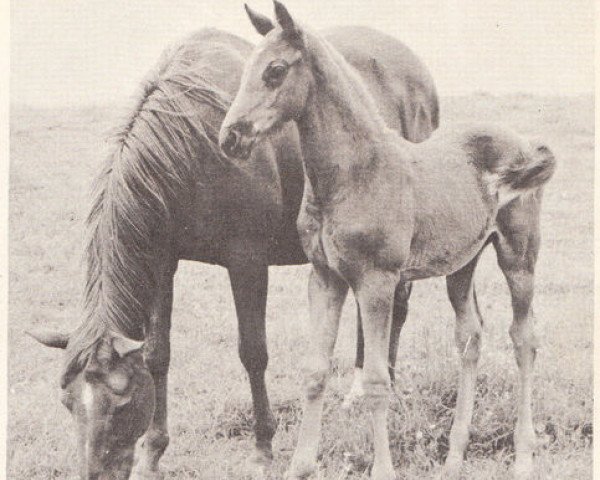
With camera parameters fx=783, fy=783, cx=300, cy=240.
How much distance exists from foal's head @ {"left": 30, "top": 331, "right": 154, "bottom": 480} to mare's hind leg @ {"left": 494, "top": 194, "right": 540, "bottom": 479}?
6.89 ft

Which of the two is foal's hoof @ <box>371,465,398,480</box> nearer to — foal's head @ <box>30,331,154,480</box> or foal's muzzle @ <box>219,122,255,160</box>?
foal's head @ <box>30,331,154,480</box>

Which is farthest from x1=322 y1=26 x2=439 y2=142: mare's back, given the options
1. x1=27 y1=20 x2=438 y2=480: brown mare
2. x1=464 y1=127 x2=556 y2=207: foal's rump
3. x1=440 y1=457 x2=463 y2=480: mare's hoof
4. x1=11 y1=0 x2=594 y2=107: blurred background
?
x1=440 y1=457 x2=463 y2=480: mare's hoof

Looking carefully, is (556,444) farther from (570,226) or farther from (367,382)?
(570,226)

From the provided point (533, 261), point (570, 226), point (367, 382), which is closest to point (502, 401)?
point (533, 261)

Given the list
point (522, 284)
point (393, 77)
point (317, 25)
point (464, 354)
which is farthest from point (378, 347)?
point (317, 25)

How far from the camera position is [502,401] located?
Answer: 15.9 ft

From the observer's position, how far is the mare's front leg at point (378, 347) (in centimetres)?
365

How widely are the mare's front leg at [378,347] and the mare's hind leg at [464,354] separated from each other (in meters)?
0.70

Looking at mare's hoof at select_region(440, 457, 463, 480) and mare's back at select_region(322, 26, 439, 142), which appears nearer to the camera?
mare's hoof at select_region(440, 457, 463, 480)

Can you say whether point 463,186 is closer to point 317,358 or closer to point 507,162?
point 507,162

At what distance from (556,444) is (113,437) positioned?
8.73 ft

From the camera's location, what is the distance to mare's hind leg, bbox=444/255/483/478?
4344 millimetres

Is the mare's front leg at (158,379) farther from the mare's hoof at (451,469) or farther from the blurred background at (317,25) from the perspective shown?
the mare's hoof at (451,469)

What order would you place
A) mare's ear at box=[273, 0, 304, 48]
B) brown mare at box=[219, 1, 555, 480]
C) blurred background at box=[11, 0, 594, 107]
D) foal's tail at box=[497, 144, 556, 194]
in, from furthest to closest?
blurred background at box=[11, 0, 594, 107], foal's tail at box=[497, 144, 556, 194], brown mare at box=[219, 1, 555, 480], mare's ear at box=[273, 0, 304, 48]
